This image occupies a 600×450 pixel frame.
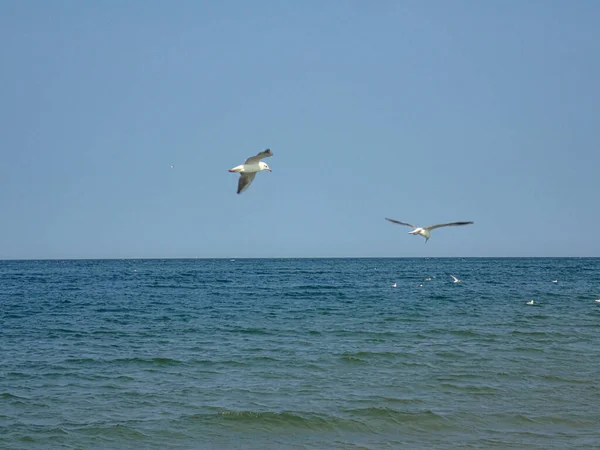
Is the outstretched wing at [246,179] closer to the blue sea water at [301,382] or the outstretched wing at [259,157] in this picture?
the outstretched wing at [259,157]

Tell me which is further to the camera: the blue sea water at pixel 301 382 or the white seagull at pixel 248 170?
the white seagull at pixel 248 170

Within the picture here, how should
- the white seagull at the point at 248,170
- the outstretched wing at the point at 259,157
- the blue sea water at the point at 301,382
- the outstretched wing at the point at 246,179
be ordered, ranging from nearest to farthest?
the blue sea water at the point at 301,382, the outstretched wing at the point at 259,157, the white seagull at the point at 248,170, the outstretched wing at the point at 246,179

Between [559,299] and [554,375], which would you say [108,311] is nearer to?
[554,375]

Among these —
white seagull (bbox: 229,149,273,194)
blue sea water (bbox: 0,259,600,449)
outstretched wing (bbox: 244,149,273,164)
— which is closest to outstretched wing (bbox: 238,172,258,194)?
white seagull (bbox: 229,149,273,194)

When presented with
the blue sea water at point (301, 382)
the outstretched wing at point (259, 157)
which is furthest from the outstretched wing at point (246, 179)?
the blue sea water at point (301, 382)

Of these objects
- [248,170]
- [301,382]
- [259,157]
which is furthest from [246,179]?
[301,382]

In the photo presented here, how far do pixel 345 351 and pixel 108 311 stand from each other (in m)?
12.9

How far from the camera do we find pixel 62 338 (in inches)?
696

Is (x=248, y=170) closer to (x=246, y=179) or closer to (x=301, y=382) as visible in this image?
(x=246, y=179)

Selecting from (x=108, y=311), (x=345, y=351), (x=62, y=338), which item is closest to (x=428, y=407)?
(x=345, y=351)

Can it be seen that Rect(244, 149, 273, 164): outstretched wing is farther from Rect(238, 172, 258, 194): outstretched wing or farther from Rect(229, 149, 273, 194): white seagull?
Rect(238, 172, 258, 194): outstretched wing

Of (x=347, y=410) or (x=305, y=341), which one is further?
(x=305, y=341)

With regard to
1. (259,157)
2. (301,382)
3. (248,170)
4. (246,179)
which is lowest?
(301,382)

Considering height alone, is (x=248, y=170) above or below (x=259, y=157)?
below
